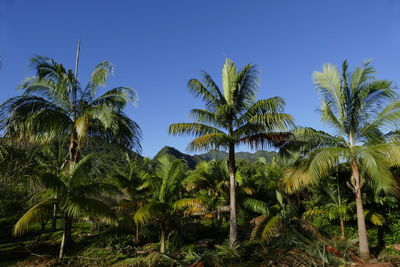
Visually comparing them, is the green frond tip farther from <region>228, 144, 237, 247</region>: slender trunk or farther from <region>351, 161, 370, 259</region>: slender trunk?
<region>351, 161, 370, 259</region>: slender trunk

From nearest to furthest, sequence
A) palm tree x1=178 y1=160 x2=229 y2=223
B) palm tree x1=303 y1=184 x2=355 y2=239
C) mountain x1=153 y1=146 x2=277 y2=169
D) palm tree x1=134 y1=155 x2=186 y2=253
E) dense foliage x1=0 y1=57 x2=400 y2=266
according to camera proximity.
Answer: dense foliage x1=0 y1=57 x2=400 y2=266
palm tree x1=134 y1=155 x2=186 y2=253
palm tree x1=303 y1=184 x2=355 y2=239
mountain x1=153 y1=146 x2=277 y2=169
palm tree x1=178 y1=160 x2=229 y2=223

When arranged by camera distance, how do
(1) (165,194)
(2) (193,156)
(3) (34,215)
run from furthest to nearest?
(2) (193,156) → (1) (165,194) → (3) (34,215)

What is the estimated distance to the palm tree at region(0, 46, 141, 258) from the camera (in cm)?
924

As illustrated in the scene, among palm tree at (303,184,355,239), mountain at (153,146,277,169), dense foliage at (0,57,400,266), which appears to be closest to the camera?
dense foliage at (0,57,400,266)

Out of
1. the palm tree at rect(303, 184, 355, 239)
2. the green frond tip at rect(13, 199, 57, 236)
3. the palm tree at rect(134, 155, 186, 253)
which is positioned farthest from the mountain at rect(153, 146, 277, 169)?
the green frond tip at rect(13, 199, 57, 236)

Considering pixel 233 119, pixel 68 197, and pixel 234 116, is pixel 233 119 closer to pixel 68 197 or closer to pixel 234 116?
pixel 234 116

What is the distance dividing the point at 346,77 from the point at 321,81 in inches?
34.4

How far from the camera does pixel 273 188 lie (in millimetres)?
17047

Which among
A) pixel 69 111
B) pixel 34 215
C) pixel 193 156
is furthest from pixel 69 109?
pixel 193 156

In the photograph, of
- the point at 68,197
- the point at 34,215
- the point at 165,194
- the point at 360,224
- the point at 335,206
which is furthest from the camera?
the point at 335,206

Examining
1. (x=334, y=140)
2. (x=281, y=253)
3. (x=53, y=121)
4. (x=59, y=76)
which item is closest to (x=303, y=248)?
(x=281, y=253)

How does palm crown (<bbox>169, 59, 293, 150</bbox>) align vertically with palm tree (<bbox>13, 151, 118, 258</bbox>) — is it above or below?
above

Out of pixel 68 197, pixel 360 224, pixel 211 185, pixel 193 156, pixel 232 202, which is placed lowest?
pixel 360 224

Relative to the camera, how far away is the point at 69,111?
33.8 ft
